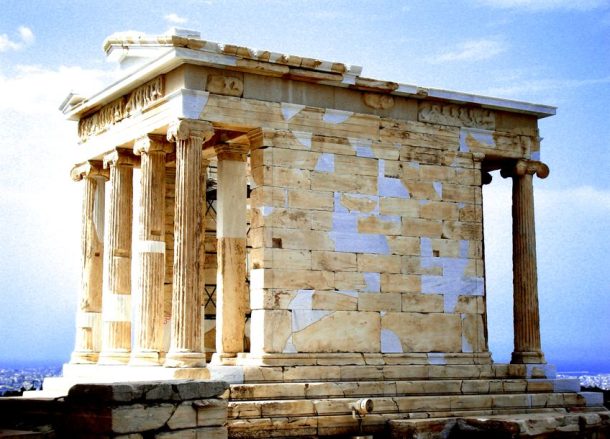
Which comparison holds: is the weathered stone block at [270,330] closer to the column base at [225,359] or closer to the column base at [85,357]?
the column base at [225,359]

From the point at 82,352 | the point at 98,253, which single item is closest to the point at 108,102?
the point at 98,253

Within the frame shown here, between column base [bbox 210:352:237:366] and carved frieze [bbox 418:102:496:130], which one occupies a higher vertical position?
carved frieze [bbox 418:102:496:130]

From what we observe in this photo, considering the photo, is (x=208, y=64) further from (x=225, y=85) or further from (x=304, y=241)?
(x=304, y=241)

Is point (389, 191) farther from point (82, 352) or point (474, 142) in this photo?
point (82, 352)

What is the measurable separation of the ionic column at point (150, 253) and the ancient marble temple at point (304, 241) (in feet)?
0.14

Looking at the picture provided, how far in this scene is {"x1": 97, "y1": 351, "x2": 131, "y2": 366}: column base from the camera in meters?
22.2

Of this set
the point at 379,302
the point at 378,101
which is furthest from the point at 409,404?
the point at 378,101

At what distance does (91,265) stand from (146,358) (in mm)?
3913


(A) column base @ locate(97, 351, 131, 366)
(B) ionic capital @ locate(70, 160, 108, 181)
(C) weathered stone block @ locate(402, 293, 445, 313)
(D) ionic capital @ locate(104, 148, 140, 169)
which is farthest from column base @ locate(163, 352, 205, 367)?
(B) ionic capital @ locate(70, 160, 108, 181)

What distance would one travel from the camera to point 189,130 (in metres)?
20.3

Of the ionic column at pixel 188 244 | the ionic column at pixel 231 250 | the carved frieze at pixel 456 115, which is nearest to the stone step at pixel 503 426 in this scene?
the ionic column at pixel 231 250

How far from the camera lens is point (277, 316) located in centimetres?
2067

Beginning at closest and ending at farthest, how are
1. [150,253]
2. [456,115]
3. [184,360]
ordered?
[184,360] < [150,253] < [456,115]

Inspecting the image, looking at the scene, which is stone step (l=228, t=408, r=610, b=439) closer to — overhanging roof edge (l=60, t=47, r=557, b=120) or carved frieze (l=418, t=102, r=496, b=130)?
carved frieze (l=418, t=102, r=496, b=130)
